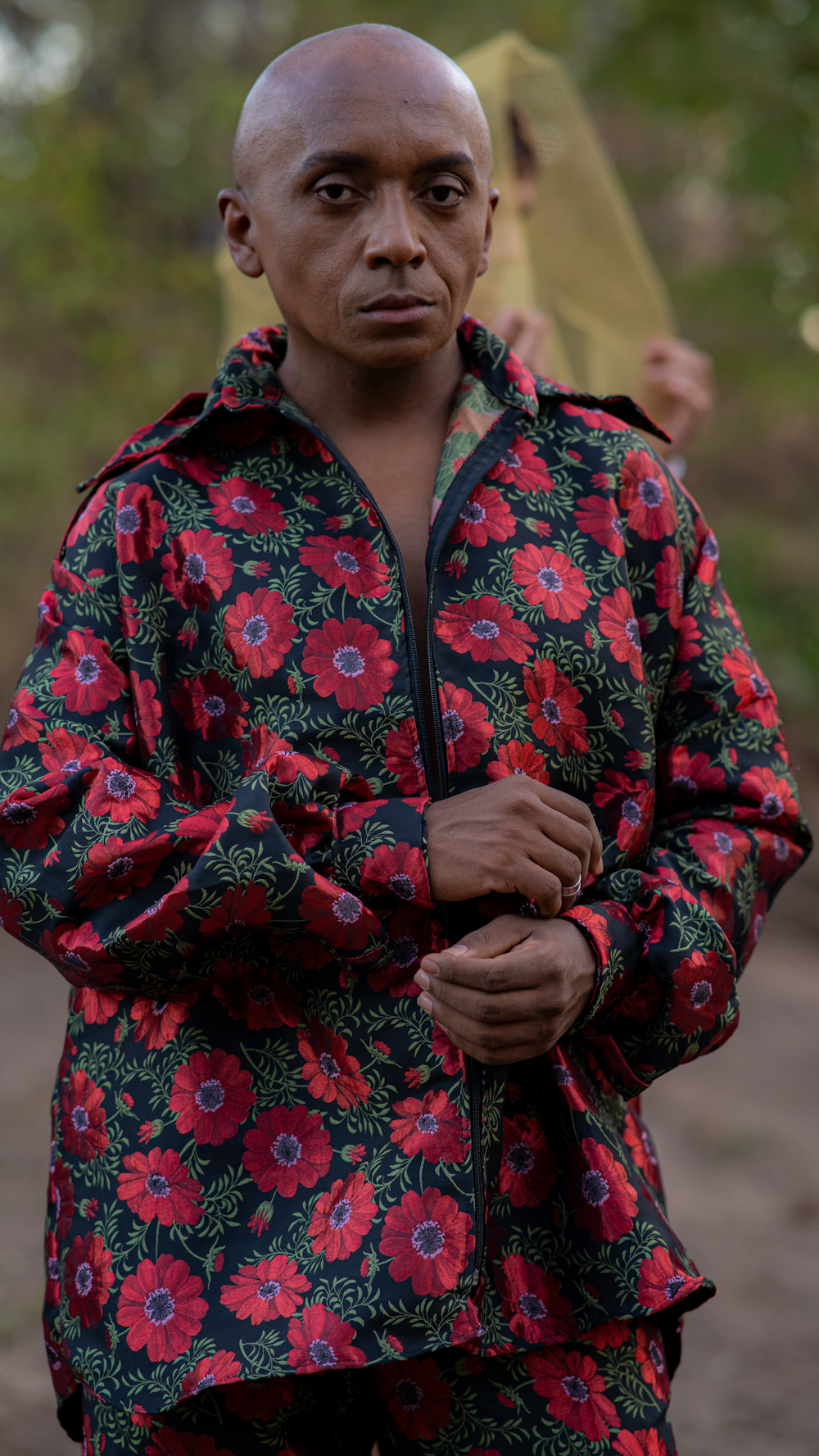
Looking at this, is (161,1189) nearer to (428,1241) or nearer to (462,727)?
(428,1241)

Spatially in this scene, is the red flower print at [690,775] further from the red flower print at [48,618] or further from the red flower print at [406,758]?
the red flower print at [48,618]

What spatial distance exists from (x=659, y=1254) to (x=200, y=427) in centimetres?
98

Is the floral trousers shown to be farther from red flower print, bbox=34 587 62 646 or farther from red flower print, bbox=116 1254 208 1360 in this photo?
red flower print, bbox=34 587 62 646

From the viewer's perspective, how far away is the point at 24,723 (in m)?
1.35

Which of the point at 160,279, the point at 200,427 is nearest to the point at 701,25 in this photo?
the point at 160,279

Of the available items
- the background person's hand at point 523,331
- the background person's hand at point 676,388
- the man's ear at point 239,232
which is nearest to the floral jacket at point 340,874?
the man's ear at point 239,232

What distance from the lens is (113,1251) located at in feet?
4.38

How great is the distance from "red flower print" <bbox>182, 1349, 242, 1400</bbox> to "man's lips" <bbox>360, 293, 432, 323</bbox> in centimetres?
102

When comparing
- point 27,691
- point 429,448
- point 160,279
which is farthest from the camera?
point 160,279

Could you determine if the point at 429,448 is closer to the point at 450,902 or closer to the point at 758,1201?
the point at 450,902

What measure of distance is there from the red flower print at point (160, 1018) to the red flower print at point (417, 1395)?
0.40 meters

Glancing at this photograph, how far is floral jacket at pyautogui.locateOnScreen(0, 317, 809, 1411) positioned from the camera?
126 cm

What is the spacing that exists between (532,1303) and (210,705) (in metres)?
0.69

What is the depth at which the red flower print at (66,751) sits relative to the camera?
4.33 feet
